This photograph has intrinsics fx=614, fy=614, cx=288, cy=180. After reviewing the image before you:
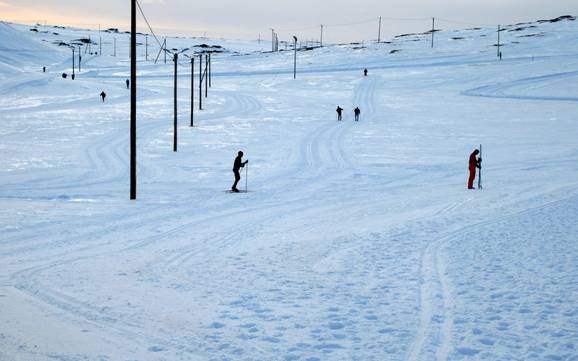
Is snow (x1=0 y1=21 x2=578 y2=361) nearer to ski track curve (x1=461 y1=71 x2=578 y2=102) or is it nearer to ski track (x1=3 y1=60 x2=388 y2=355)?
ski track (x1=3 y1=60 x2=388 y2=355)

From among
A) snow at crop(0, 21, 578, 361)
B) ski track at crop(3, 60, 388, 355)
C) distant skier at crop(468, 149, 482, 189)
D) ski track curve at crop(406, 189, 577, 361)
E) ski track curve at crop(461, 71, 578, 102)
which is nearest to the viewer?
ski track curve at crop(406, 189, 577, 361)

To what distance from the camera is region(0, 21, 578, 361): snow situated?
24.6 feet

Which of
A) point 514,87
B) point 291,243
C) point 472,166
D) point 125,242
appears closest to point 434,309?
point 291,243

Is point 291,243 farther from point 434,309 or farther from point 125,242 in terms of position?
point 434,309

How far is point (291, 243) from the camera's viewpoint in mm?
12703

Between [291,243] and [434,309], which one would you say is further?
[291,243]

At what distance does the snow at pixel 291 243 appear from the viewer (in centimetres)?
750

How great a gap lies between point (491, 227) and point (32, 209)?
465 inches

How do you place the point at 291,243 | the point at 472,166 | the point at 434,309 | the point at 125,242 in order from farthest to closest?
the point at 472,166, the point at 125,242, the point at 291,243, the point at 434,309

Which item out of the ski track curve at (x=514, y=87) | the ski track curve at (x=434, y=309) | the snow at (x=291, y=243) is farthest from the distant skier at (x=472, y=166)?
the ski track curve at (x=514, y=87)

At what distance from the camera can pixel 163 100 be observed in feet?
196

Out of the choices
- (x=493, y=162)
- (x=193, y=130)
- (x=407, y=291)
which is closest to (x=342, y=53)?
(x=193, y=130)

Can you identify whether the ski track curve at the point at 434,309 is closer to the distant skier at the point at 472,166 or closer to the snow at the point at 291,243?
the snow at the point at 291,243

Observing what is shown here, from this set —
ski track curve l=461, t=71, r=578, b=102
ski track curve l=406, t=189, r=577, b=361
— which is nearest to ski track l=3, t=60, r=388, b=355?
ski track curve l=406, t=189, r=577, b=361
